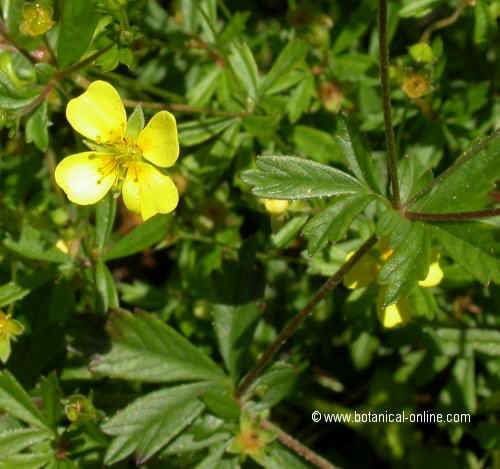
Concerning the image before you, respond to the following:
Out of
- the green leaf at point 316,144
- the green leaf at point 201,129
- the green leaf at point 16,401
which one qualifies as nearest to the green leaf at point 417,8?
the green leaf at point 316,144

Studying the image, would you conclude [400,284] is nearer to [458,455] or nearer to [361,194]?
[361,194]

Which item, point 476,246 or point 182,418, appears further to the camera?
point 182,418

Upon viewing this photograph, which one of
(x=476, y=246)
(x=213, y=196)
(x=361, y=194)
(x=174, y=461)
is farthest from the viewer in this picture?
(x=213, y=196)

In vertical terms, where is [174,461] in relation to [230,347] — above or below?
below

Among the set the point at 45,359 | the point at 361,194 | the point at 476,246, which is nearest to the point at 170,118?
the point at 361,194

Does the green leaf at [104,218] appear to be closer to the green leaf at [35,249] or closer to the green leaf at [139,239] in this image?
the green leaf at [139,239]

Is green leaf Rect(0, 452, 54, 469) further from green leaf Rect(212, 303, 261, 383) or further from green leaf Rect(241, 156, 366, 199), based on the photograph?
green leaf Rect(241, 156, 366, 199)

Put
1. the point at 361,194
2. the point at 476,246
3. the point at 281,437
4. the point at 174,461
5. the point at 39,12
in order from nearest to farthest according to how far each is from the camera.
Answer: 1. the point at 476,246
2. the point at 361,194
3. the point at 39,12
4. the point at 281,437
5. the point at 174,461
